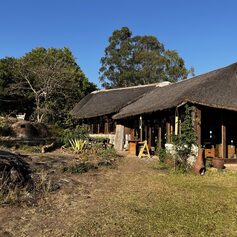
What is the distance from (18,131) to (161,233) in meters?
22.7

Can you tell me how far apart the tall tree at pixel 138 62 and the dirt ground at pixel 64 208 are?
42.1 metres

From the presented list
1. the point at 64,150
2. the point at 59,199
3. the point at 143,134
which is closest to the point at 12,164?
the point at 59,199

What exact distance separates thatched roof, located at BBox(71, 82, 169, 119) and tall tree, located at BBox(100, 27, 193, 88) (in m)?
18.3

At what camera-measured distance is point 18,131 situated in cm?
2742

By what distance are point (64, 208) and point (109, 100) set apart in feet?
75.1

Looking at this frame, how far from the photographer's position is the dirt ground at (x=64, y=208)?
6.43 metres

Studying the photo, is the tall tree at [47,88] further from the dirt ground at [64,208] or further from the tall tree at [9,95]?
the dirt ground at [64,208]

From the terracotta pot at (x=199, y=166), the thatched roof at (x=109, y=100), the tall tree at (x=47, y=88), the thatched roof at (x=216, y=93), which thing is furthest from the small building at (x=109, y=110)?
the terracotta pot at (x=199, y=166)

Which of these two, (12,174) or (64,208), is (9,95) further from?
(64,208)

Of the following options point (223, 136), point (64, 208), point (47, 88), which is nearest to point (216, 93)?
point (223, 136)

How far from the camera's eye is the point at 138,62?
55656 mm

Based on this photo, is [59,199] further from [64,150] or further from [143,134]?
[143,134]

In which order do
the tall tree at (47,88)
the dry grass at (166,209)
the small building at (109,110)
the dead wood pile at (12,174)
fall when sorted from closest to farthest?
A: the dry grass at (166,209) < the dead wood pile at (12,174) < the small building at (109,110) < the tall tree at (47,88)

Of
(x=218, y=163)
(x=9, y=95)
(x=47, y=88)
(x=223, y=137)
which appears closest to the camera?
(x=218, y=163)
